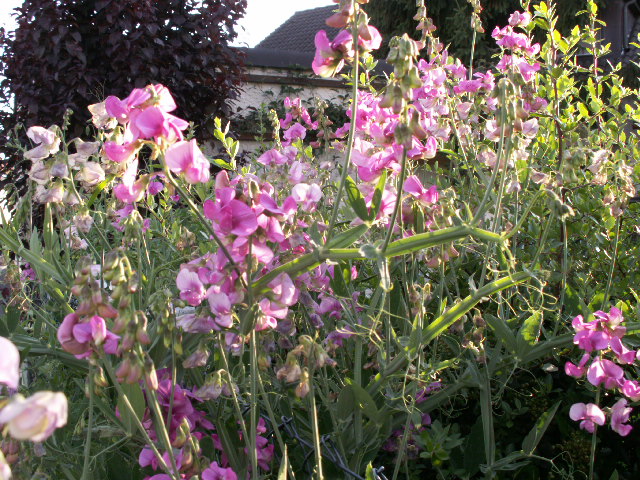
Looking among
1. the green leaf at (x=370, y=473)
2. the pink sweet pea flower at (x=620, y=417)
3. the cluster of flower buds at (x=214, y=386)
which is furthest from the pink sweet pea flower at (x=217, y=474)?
the pink sweet pea flower at (x=620, y=417)

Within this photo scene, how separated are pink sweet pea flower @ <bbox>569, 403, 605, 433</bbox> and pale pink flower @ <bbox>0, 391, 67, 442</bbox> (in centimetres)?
122

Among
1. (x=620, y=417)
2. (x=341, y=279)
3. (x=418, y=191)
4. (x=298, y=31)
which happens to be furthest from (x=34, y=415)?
(x=298, y=31)

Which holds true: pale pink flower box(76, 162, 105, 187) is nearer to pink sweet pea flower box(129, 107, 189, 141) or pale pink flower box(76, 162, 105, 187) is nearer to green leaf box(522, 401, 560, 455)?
pink sweet pea flower box(129, 107, 189, 141)

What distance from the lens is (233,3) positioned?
5.64 metres

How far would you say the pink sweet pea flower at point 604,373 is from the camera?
134 cm

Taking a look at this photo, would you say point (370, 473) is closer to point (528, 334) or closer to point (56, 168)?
point (528, 334)

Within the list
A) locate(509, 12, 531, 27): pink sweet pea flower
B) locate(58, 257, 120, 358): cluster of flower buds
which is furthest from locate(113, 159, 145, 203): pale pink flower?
locate(509, 12, 531, 27): pink sweet pea flower

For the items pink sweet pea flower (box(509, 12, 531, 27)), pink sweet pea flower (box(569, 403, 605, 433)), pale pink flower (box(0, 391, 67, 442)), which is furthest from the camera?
pink sweet pea flower (box(509, 12, 531, 27))

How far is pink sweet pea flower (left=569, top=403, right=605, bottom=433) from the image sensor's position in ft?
4.58

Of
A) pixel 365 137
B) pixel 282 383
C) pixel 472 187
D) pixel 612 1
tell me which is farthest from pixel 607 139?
pixel 612 1

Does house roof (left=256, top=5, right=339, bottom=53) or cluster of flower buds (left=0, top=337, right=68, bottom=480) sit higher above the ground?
house roof (left=256, top=5, right=339, bottom=53)

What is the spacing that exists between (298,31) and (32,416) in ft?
65.4

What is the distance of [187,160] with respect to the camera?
88 cm

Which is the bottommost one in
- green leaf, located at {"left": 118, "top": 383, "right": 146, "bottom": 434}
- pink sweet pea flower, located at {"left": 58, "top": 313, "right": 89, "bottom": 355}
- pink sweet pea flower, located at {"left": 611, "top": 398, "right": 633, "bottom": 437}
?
pink sweet pea flower, located at {"left": 611, "top": 398, "right": 633, "bottom": 437}
